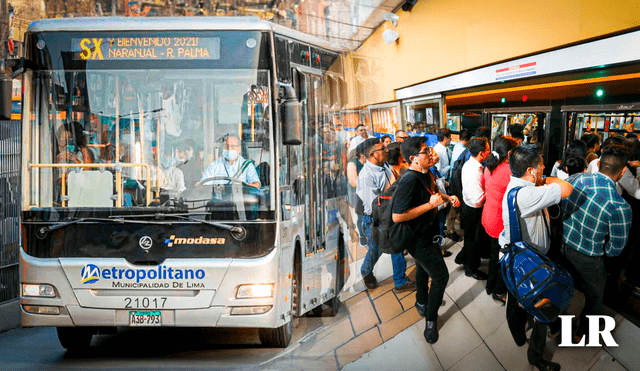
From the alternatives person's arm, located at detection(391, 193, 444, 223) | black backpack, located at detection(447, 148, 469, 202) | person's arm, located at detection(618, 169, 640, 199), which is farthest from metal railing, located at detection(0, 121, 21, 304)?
person's arm, located at detection(618, 169, 640, 199)

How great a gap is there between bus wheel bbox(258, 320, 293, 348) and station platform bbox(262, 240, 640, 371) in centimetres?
11

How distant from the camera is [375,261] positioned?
6926 mm

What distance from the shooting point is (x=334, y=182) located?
280 inches

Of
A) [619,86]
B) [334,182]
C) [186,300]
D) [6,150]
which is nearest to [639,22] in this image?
[619,86]

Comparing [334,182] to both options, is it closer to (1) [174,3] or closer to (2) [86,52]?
(2) [86,52]

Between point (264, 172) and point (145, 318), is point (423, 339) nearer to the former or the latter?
point (264, 172)

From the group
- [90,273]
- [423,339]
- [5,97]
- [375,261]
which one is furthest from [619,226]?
[5,97]

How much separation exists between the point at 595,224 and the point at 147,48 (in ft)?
11.3

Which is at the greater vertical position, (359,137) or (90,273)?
(359,137)

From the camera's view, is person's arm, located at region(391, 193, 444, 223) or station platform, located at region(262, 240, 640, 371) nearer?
station platform, located at region(262, 240, 640, 371)

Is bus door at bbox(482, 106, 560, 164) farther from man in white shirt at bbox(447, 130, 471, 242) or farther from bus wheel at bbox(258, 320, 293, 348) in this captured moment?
bus wheel at bbox(258, 320, 293, 348)

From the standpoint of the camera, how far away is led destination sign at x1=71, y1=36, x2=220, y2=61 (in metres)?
4.98

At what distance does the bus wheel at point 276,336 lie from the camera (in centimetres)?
565

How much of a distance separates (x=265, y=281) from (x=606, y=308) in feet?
8.45
